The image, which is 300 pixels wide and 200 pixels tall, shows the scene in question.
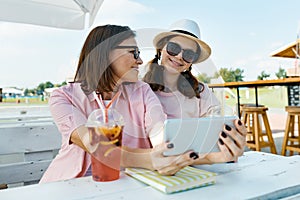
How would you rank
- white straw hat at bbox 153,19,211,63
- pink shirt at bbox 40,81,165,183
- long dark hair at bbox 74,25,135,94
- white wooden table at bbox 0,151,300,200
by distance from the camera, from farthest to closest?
white straw hat at bbox 153,19,211,63 < long dark hair at bbox 74,25,135,94 < pink shirt at bbox 40,81,165,183 < white wooden table at bbox 0,151,300,200

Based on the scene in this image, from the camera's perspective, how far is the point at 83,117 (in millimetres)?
813

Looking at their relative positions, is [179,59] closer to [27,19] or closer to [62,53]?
[62,53]

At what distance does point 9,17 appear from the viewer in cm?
129

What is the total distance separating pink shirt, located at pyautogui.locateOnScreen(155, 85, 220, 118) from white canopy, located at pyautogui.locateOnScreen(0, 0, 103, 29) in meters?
0.48

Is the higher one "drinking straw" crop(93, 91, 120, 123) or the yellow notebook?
"drinking straw" crop(93, 91, 120, 123)

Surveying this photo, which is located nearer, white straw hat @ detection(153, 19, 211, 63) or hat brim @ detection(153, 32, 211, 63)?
hat brim @ detection(153, 32, 211, 63)

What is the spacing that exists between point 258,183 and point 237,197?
11cm

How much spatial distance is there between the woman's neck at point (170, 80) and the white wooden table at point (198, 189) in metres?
0.63

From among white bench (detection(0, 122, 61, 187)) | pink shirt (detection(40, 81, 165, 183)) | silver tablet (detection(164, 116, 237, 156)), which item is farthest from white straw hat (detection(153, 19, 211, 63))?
white bench (detection(0, 122, 61, 187))

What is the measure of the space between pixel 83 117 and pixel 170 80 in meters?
0.58

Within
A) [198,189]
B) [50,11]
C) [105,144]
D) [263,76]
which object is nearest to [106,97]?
[105,144]

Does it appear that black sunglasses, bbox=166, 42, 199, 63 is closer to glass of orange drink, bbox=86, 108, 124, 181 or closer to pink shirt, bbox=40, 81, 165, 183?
pink shirt, bbox=40, 81, 165, 183

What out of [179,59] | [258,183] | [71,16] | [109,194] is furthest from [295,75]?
[109,194]

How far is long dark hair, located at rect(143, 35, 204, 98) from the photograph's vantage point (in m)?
1.22
